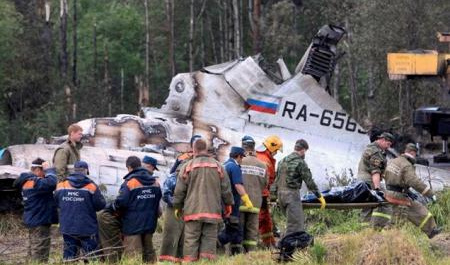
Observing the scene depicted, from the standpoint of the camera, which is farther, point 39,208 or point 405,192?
point 405,192

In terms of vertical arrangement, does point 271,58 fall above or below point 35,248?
above

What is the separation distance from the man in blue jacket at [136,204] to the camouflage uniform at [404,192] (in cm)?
351

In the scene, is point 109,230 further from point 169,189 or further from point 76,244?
point 169,189

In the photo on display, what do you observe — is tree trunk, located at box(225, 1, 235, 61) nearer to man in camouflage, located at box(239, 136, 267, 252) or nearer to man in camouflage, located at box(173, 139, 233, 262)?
man in camouflage, located at box(239, 136, 267, 252)

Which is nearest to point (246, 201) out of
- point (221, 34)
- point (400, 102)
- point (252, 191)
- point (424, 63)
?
point (252, 191)

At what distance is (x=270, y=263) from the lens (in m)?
11.0

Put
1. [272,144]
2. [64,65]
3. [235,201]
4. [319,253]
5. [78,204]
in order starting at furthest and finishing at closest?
[64,65]
[272,144]
[235,201]
[78,204]
[319,253]

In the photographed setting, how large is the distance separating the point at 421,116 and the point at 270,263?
10519mm

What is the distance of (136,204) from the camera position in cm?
1219

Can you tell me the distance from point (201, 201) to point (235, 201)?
1.31m

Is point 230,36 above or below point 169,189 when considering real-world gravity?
above

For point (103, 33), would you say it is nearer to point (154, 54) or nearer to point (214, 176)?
point (154, 54)

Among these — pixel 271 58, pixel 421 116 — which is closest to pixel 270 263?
pixel 421 116

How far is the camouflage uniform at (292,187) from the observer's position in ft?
44.9
